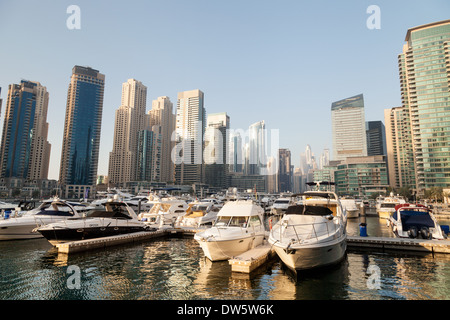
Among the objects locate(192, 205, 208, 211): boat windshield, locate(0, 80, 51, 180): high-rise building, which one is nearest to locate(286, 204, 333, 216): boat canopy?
locate(192, 205, 208, 211): boat windshield

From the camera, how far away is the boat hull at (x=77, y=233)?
1873 cm

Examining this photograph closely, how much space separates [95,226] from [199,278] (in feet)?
41.2

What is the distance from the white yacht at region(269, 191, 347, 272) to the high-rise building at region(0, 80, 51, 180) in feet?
713

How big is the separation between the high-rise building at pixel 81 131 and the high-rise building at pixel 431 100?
19679 centimetres

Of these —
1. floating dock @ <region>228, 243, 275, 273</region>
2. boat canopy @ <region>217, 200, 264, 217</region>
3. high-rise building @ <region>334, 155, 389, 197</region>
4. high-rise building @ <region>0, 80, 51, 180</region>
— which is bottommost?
floating dock @ <region>228, 243, 275, 273</region>

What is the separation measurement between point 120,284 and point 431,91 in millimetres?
151522

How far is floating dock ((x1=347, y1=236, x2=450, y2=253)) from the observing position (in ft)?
57.7

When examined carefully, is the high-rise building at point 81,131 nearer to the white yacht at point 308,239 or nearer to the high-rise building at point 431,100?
the white yacht at point 308,239

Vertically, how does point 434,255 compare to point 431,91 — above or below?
below

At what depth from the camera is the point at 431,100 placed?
386 ft

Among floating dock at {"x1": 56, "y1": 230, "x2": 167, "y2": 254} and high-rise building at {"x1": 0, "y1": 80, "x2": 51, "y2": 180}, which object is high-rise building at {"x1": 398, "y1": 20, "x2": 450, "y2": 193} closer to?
floating dock at {"x1": 56, "y1": 230, "x2": 167, "y2": 254}
